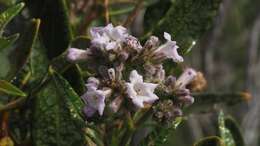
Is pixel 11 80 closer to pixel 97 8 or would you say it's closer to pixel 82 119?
pixel 82 119

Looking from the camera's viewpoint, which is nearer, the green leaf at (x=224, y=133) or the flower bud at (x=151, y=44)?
the flower bud at (x=151, y=44)

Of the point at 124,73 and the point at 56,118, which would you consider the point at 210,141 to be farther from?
the point at 56,118

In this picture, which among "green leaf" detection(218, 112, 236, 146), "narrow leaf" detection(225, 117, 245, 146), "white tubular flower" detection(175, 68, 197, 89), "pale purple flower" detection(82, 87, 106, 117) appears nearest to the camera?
"pale purple flower" detection(82, 87, 106, 117)

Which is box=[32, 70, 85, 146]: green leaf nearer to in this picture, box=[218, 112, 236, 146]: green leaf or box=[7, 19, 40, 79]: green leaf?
box=[7, 19, 40, 79]: green leaf

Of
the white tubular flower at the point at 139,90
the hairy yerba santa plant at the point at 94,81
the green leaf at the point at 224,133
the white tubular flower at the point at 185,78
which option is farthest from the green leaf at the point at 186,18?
the white tubular flower at the point at 139,90

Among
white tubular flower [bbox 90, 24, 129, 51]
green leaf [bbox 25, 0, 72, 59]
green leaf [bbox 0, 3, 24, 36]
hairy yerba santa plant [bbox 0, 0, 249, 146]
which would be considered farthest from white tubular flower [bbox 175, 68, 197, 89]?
green leaf [bbox 0, 3, 24, 36]

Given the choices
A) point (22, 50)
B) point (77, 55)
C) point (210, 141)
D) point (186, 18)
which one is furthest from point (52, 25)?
point (210, 141)

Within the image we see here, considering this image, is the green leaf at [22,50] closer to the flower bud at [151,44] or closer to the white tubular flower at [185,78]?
the flower bud at [151,44]
